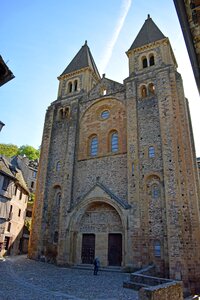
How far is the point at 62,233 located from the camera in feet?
63.5

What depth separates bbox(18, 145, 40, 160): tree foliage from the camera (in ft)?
178

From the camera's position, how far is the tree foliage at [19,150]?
49.7 meters

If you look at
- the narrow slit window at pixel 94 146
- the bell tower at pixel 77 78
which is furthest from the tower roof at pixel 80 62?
the narrow slit window at pixel 94 146

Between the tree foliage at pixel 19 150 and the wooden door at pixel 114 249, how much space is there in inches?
1481

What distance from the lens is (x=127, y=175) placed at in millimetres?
18688

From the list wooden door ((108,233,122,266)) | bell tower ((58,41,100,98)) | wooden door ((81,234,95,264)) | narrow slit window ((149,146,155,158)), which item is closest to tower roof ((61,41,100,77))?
bell tower ((58,41,100,98))

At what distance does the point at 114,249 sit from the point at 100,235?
161 centimetres

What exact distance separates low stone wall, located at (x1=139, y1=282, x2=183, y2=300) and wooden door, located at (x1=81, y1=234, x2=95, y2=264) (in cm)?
1075

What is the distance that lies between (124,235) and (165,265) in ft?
11.2

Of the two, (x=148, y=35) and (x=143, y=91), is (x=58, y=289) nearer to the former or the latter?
(x=143, y=91)

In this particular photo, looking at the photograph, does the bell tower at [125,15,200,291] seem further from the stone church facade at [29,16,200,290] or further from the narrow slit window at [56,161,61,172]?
the narrow slit window at [56,161,61,172]

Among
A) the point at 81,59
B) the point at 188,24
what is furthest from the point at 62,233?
the point at 81,59

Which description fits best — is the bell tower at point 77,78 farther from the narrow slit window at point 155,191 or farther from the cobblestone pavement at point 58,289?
the cobblestone pavement at point 58,289

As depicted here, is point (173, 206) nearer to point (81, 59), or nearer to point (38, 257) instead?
point (38, 257)
